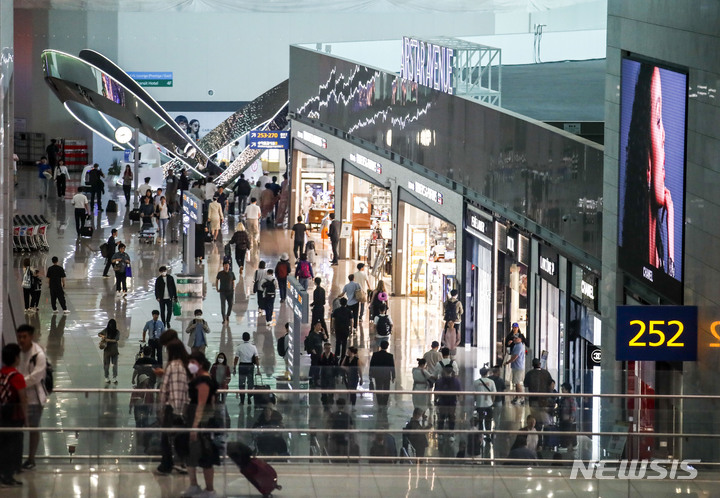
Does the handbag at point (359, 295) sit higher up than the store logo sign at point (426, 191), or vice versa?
the store logo sign at point (426, 191)

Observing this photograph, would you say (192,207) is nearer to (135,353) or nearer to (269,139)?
(135,353)

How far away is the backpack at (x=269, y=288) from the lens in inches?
1001

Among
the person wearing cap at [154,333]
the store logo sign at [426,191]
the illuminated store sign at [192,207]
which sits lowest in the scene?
the person wearing cap at [154,333]

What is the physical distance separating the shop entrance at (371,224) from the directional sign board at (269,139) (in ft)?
18.2

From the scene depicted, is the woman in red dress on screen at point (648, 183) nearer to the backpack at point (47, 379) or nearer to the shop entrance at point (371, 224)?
the backpack at point (47, 379)

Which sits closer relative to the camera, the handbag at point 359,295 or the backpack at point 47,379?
the backpack at point 47,379

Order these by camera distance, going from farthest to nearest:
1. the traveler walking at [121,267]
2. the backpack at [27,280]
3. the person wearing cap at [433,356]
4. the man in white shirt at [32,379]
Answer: the traveler walking at [121,267] → the backpack at [27,280] → the person wearing cap at [433,356] → the man in white shirt at [32,379]

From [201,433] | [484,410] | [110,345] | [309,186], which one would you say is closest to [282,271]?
[110,345]

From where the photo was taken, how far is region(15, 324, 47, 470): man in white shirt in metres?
10.9

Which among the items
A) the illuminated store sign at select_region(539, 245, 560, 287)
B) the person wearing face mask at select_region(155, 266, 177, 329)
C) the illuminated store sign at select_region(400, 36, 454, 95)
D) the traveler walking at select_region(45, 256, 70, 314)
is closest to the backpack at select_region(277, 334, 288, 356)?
the person wearing face mask at select_region(155, 266, 177, 329)

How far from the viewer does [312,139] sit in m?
38.6

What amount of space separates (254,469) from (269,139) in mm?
30858

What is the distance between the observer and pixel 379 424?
38.8ft

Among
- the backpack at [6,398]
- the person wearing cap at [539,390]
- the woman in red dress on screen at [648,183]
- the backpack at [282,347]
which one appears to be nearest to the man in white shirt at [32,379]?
the backpack at [6,398]
